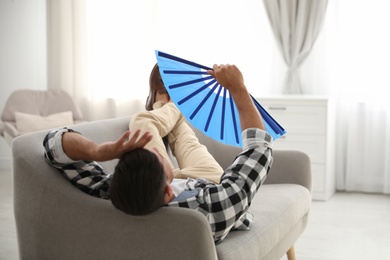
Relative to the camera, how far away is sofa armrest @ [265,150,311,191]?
10.6 feet

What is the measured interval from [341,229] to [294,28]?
5.99 ft

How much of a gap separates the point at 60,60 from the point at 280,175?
3493 millimetres

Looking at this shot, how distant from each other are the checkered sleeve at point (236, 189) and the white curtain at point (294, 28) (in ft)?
10.2

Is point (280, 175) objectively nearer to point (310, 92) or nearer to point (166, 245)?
point (166, 245)

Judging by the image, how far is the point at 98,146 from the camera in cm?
201

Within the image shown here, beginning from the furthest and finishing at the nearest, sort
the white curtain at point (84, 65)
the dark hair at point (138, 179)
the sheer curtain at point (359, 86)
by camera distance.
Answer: the white curtain at point (84, 65)
the sheer curtain at point (359, 86)
the dark hair at point (138, 179)

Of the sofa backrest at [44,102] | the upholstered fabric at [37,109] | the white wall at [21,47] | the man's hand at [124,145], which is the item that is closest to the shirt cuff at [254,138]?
the man's hand at [124,145]

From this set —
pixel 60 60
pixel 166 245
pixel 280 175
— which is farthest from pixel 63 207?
pixel 60 60

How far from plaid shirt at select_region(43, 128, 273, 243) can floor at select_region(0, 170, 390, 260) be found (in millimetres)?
1440

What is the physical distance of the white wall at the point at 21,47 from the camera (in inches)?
247

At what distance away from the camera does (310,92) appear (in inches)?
209

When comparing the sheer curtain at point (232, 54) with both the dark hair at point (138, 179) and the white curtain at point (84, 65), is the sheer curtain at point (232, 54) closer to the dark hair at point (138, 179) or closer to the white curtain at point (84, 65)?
the white curtain at point (84, 65)

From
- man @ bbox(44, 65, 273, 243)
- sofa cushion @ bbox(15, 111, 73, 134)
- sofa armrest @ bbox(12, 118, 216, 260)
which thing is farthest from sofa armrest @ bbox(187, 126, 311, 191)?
sofa cushion @ bbox(15, 111, 73, 134)

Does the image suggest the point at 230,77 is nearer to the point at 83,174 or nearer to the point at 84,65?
the point at 83,174
